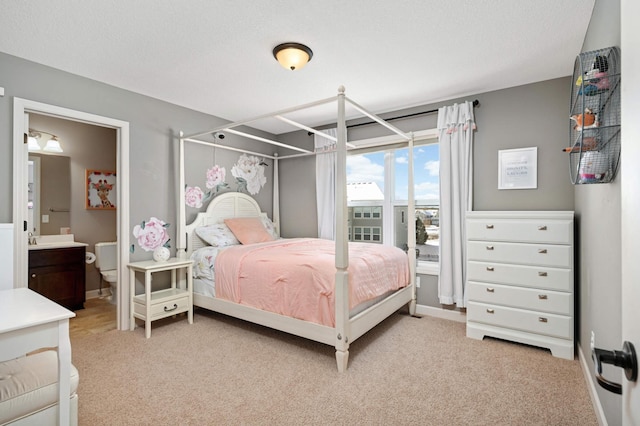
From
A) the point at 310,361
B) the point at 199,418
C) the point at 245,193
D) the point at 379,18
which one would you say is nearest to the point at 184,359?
the point at 199,418

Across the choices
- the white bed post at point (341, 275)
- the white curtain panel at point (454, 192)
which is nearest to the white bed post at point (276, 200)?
the white curtain panel at point (454, 192)

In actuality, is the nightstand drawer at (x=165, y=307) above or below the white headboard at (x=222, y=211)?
below

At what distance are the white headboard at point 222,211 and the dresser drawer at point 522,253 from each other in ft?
9.20

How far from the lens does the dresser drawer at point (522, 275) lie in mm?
2525

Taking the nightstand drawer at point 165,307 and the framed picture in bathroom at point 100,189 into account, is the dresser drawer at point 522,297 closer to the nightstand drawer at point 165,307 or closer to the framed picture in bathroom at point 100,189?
the nightstand drawer at point 165,307

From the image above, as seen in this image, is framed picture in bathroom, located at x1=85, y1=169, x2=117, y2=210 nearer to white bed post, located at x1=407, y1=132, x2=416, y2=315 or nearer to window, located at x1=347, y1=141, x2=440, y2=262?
window, located at x1=347, y1=141, x2=440, y2=262

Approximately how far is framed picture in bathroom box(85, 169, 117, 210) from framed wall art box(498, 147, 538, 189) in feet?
16.4

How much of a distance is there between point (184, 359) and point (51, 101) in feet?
7.95

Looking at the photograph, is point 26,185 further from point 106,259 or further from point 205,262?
point 106,259

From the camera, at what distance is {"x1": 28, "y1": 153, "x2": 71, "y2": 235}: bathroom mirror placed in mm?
3977

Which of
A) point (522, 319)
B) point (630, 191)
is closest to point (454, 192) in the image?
point (522, 319)

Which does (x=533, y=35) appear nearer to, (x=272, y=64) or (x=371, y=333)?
(x=272, y=64)

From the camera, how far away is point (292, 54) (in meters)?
2.35

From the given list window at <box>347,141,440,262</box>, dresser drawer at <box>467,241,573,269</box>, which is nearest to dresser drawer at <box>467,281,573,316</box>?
dresser drawer at <box>467,241,573,269</box>
